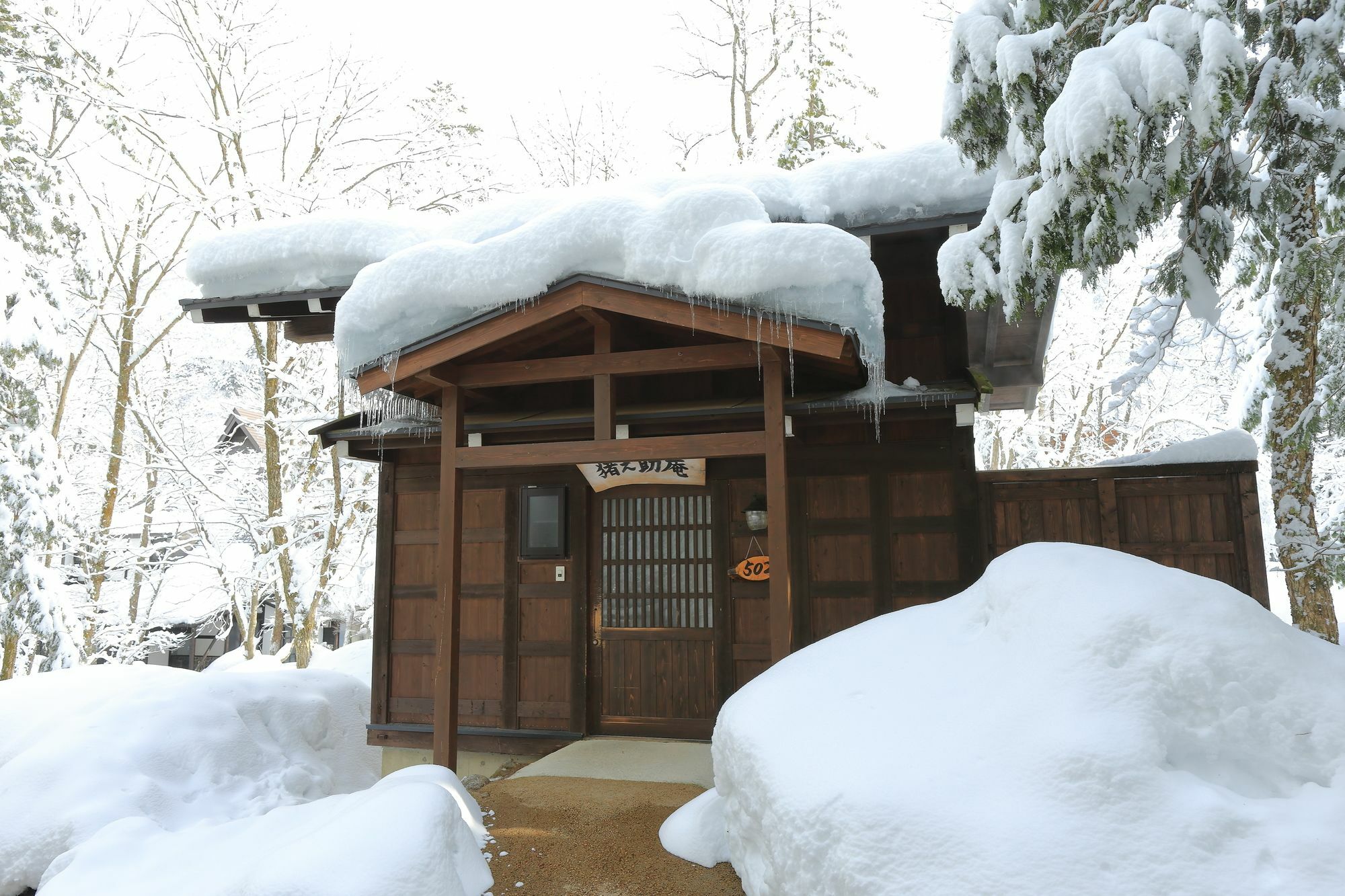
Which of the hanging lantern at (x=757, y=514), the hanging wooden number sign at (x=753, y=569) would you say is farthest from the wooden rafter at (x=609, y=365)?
the hanging wooden number sign at (x=753, y=569)

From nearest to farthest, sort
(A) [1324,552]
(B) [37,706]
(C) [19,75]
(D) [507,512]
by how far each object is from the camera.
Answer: (A) [1324,552]
(B) [37,706]
(D) [507,512]
(C) [19,75]

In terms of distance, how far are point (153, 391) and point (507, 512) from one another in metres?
13.3

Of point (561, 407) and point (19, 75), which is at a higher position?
point (19, 75)

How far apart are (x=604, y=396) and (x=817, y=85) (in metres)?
12.5

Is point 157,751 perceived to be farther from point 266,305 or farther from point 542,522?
point 266,305

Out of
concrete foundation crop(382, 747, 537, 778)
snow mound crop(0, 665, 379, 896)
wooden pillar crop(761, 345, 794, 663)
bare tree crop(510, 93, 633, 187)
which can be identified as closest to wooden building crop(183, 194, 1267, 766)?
wooden pillar crop(761, 345, 794, 663)

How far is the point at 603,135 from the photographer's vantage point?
18.8 metres

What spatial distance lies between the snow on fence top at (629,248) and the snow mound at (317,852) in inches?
109

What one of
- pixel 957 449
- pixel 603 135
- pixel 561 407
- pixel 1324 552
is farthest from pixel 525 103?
pixel 1324 552

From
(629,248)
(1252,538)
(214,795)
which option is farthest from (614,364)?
(1252,538)

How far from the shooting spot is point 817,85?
1558cm

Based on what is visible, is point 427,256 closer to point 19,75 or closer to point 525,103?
point 19,75

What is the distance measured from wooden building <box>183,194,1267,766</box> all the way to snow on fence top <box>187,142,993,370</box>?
0.53ft

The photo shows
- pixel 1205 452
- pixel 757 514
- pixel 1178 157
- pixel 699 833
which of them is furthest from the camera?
pixel 757 514
